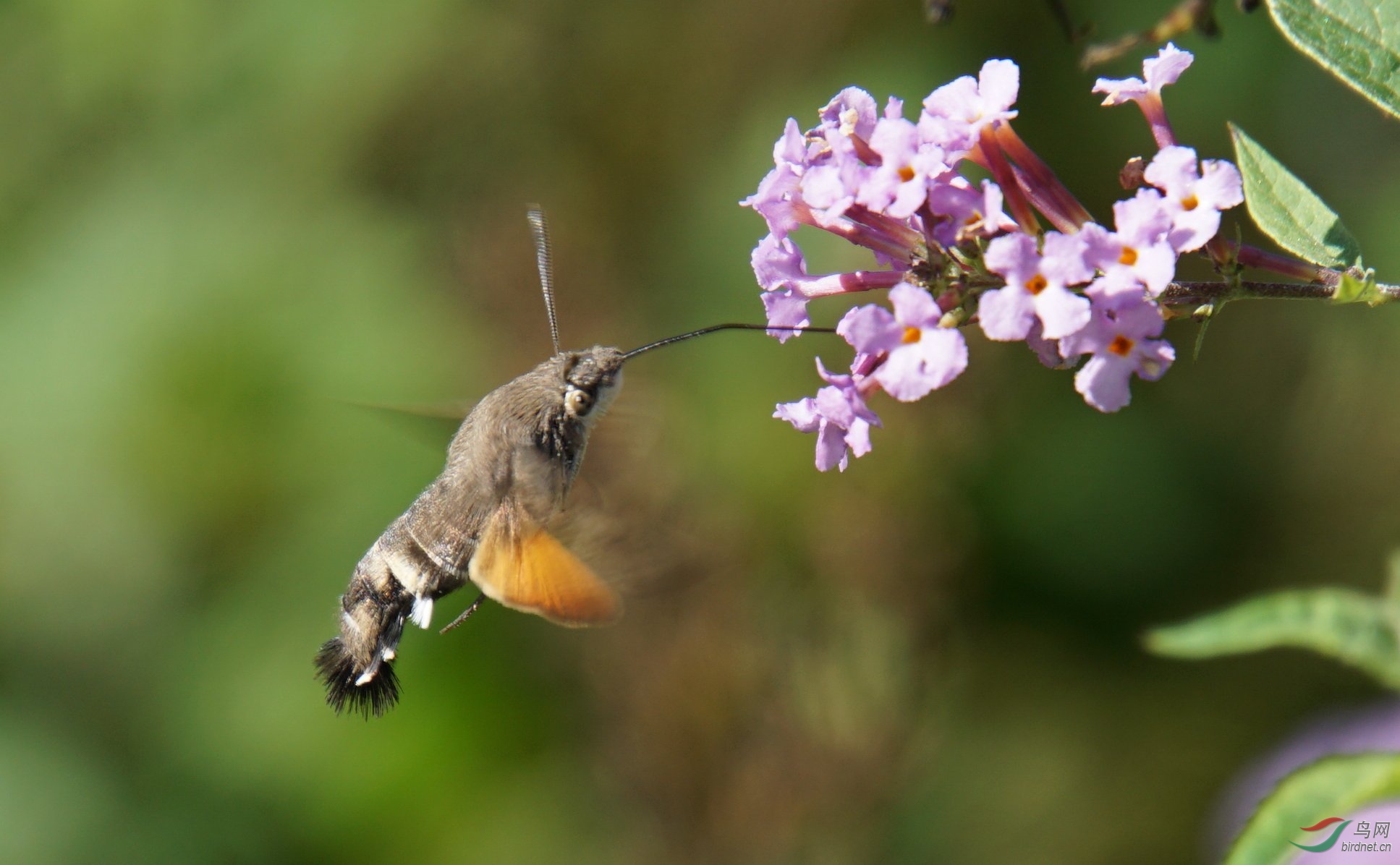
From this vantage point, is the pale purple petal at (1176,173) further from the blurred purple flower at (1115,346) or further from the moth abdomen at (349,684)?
the moth abdomen at (349,684)

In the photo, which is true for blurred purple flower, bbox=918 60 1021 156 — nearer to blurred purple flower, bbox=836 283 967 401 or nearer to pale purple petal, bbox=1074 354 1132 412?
blurred purple flower, bbox=836 283 967 401

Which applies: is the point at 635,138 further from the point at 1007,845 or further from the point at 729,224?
the point at 1007,845

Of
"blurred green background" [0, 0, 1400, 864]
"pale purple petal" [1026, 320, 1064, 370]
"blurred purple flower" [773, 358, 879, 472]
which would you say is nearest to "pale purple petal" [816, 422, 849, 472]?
"blurred purple flower" [773, 358, 879, 472]

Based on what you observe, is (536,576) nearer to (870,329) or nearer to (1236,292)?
(870,329)

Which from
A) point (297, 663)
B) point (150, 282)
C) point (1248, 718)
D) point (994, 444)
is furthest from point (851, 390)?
point (150, 282)

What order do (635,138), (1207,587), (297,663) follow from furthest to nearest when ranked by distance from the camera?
(635,138)
(1207,587)
(297,663)

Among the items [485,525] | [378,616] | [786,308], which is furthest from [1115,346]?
[378,616]

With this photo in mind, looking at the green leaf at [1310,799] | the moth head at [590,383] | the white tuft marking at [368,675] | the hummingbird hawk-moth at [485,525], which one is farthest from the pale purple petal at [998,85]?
the white tuft marking at [368,675]
